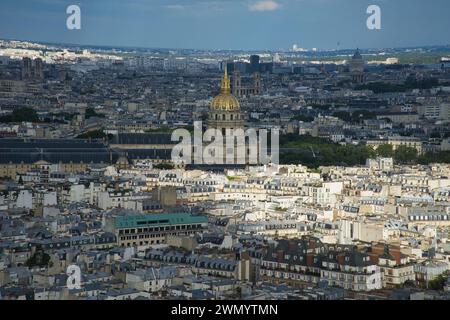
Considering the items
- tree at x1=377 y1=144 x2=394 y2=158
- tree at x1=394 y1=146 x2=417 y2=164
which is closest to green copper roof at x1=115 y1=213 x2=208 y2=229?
tree at x1=394 y1=146 x2=417 y2=164

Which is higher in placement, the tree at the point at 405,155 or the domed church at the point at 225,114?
the domed church at the point at 225,114

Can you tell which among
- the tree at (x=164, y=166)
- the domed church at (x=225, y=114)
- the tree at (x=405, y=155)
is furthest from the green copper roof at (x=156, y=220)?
the domed church at (x=225, y=114)

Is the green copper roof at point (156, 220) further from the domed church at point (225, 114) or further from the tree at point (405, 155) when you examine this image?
the domed church at point (225, 114)

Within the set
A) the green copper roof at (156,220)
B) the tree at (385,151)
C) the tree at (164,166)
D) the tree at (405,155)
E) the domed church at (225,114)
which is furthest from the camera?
the domed church at (225,114)

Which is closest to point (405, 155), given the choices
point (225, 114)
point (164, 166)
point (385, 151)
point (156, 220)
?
point (385, 151)

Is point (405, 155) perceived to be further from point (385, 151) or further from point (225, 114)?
point (225, 114)
